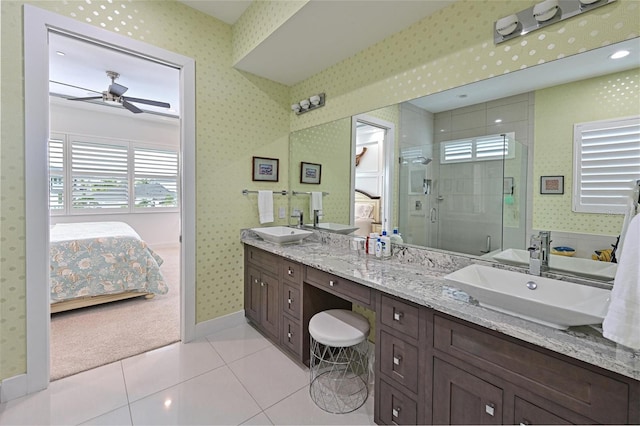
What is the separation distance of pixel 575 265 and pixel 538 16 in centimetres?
121

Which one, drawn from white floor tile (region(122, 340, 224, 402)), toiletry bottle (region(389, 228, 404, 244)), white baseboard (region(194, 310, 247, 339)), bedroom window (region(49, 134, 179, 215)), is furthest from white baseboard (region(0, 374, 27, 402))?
bedroom window (region(49, 134, 179, 215))

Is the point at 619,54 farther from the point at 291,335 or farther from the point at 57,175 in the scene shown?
the point at 57,175

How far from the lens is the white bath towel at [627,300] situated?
0.83 metres

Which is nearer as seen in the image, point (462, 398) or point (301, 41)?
point (462, 398)

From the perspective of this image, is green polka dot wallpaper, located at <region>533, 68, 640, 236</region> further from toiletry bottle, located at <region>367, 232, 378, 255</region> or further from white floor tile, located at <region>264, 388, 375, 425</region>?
white floor tile, located at <region>264, 388, 375, 425</region>

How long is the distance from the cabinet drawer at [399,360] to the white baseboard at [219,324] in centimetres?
171

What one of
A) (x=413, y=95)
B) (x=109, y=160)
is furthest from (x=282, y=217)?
(x=109, y=160)

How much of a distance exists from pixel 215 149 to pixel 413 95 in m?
1.70

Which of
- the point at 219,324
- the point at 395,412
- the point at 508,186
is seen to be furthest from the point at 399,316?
the point at 219,324

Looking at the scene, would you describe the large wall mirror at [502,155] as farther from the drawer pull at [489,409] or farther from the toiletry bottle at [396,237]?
the drawer pull at [489,409]

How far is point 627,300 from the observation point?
0.85 meters

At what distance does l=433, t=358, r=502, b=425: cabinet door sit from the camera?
1.14m

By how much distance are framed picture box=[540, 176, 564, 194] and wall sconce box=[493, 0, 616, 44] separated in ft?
2.43

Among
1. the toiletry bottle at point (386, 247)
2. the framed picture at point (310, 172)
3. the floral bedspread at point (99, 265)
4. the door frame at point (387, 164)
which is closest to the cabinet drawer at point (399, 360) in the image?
the toiletry bottle at point (386, 247)
